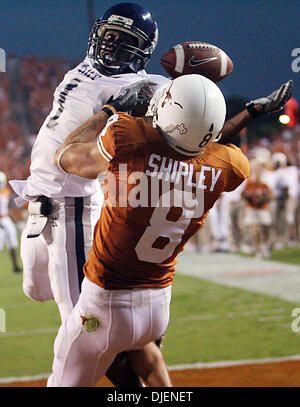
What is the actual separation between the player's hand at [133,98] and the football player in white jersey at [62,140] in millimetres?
269

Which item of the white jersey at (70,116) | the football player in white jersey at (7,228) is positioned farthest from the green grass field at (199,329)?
the white jersey at (70,116)

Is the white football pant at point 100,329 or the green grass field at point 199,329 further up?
the white football pant at point 100,329

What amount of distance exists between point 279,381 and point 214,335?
5.24ft

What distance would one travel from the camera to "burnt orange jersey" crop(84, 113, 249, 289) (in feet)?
8.38

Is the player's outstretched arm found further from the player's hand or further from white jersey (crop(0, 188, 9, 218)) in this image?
white jersey (crop(0, 188, 9, 218))

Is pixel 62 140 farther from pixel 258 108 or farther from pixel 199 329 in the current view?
pixel 199 329

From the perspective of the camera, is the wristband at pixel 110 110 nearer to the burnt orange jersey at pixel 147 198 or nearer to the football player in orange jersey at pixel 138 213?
the football player in orange jersey at pixel 138 213

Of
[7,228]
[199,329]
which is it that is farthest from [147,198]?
[7,228]

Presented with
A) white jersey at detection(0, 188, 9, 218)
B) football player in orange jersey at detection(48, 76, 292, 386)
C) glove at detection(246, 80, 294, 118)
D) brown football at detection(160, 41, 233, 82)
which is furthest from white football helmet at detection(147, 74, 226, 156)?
white jersey at detection(0, 188, 9, 218)

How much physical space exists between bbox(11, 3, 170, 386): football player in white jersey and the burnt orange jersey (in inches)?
22.7

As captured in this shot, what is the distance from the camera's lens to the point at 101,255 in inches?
107

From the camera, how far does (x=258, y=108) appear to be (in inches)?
116

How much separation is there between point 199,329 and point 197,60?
140 inches

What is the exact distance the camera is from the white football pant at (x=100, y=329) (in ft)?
8.82
